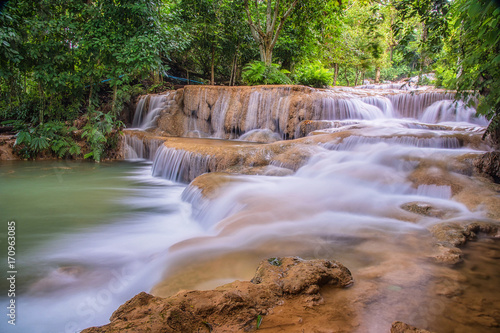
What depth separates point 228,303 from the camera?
5.01ft

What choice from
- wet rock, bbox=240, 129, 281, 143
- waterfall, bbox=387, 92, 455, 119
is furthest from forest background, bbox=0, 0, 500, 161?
wet rock, bbox=240, 129, 281, 143

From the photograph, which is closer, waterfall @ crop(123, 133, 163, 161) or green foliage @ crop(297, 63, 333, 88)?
waterfall @ crop(123, 133, 163, 161)

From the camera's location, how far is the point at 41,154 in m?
9.00

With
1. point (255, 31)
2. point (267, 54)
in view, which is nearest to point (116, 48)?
point (267, 54)

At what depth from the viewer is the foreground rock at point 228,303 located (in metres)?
1.39

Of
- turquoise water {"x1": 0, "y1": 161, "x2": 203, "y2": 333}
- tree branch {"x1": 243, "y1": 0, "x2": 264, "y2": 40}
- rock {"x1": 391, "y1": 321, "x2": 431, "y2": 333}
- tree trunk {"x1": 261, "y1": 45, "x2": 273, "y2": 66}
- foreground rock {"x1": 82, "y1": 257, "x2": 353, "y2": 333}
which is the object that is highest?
tree branch {"x1": 243, "y1": 0, "x2": 264, "y2": 40}

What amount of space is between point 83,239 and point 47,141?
6.72 meters

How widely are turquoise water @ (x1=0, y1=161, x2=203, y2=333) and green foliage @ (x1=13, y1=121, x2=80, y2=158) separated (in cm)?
151

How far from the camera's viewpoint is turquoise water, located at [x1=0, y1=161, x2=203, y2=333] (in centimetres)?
227

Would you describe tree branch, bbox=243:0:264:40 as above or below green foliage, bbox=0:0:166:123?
above

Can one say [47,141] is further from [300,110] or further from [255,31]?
[255,31]

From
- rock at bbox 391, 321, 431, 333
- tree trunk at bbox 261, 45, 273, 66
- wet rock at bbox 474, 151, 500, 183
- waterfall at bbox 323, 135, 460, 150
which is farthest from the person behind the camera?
tree trunk at bbox 261, 45, 273, 66

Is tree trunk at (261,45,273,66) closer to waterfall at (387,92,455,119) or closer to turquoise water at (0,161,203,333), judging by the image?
waterfall at (387,92,455,119)

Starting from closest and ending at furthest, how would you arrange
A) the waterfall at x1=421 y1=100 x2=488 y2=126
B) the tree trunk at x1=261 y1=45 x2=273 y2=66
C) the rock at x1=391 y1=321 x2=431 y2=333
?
the rock at x1=391 y1=321 x2=431 y2=333 < the waterfall at x1=421 y1=100 x2=488 y2=126 < the tree trunk at x1=261 y1=45 x2=273 y2=66
